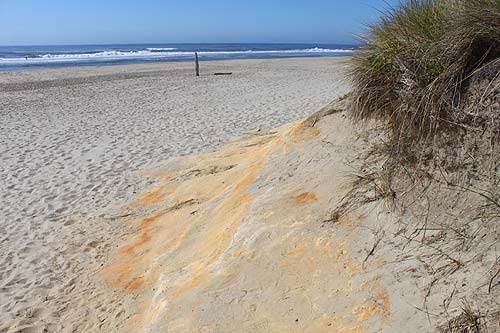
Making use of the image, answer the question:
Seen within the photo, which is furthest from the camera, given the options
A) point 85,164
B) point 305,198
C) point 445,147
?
point 85,164

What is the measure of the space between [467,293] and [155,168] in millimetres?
6235

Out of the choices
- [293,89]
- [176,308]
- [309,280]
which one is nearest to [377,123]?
[309,280]

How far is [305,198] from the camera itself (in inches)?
141

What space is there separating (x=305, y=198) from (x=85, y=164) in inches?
226

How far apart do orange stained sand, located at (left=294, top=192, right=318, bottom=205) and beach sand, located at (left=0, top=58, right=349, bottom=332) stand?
1673mm

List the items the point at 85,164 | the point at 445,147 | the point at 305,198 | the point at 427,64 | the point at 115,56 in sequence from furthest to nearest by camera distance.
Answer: the point at 115,56, the point at 85,164, the point at 305,198, the point at 427,64, the point at 445,147

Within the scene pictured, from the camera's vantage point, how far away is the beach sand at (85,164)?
4055 millimetres

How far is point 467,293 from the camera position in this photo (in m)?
2.10

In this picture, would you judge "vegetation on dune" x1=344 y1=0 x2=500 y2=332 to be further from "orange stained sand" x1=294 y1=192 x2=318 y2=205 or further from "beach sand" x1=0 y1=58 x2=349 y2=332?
"beach sand" x1=0 y1=58 x2=349 y2=332

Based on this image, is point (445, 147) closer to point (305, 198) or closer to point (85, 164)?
point (305, 198)

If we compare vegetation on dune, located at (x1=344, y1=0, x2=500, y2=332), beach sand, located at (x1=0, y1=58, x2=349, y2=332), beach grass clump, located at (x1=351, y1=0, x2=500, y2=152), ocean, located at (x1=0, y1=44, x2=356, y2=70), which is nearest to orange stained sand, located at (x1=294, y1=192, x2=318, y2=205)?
vegetation on dune, located at (x1=344, y1=0, x2=500, y2=332)

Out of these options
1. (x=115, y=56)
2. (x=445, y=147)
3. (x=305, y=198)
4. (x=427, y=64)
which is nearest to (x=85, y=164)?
(x=305, y=198)

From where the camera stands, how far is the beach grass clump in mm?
2863

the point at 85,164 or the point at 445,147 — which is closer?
the point at 445,147
